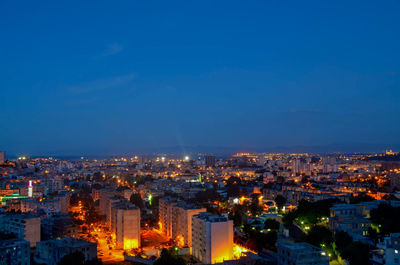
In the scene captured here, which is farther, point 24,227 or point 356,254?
point 24,227

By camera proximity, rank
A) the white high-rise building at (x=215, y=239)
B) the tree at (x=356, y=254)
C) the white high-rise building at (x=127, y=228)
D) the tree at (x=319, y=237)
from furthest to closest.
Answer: the white high-rise building at (x=127, y=228) → the white high-rise building at (x=215, y=239) → the tree at (x=319, y=237) → the tree at (x=356, y=254)

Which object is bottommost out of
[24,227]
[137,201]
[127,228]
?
[137,201]

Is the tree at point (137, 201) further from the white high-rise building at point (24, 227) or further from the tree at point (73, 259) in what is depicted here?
the tree at point (73, 259)

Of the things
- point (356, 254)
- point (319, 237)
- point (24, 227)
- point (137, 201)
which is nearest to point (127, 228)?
point (24, 227)

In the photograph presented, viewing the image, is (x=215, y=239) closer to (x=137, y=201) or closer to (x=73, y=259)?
(x=73, y=259)

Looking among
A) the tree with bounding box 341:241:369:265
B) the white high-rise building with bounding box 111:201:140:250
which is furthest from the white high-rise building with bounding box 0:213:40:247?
the tree with bounding box 341:241:369:265

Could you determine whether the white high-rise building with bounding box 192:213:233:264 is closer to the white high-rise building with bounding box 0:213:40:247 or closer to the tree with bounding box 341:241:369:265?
the tree with bounding box 341:241:369:265

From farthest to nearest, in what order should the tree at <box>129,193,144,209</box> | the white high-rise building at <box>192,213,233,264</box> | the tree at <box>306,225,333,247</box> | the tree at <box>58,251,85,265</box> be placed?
1. the tree at <box>129,193,144,209</box>
2. the white high-rise building at <box>192,213,233,264</box>
3. the tree at <box>306,225,333,247</box>
4. the tree at <box>58,251,85,265</box>

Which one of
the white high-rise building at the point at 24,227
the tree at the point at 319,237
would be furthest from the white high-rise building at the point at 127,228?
the tree at the point at 319,237

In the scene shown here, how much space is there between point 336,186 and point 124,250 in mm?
11341

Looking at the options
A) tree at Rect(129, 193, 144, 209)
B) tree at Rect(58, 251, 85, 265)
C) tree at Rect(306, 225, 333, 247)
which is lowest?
tree at Rect(129, 193, 144, 209)

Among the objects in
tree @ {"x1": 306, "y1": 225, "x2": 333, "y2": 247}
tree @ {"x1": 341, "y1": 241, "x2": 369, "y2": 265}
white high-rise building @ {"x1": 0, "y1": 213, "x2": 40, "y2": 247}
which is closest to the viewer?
tree @ {"x1": 341, "y1": 241, "x2": 369, "y2": 265}

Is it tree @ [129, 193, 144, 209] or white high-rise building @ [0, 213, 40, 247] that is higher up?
white high-rise building @ [0, 213, 40, 247]

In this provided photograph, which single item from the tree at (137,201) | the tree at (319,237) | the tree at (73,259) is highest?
the tree at (319,237)
